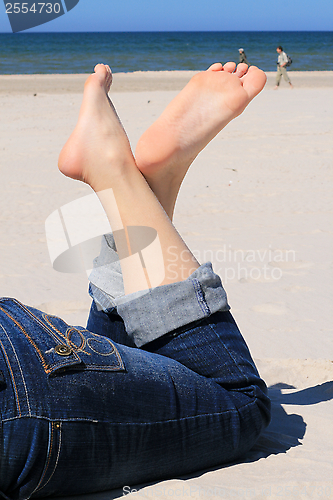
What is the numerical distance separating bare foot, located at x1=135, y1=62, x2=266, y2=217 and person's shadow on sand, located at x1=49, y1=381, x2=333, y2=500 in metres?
0.68

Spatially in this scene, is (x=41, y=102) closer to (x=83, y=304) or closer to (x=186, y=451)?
(x=83, y=304)

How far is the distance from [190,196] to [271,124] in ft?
9.79

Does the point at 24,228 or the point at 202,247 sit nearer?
the point at 202,247

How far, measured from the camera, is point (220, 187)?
427cm

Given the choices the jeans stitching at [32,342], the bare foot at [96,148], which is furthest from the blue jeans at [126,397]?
the bare foot at [96,148]

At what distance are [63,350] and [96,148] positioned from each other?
0.61m

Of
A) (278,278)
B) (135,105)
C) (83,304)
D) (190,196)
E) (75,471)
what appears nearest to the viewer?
(75,471)

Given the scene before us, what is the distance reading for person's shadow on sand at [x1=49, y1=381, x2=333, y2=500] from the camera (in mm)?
1103

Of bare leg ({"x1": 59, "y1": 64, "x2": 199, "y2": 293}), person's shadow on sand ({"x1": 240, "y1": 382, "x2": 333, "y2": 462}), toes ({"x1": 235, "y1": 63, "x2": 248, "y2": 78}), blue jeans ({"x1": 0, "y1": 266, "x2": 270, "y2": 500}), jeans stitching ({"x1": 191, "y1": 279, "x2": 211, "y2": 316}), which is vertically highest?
toes ({"x1": 235, "y1": 63, "x2": 248, "y2": 78})

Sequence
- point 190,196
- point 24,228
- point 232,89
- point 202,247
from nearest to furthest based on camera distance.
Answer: point 232,89, point 202,247, point 24,228, point 190,196

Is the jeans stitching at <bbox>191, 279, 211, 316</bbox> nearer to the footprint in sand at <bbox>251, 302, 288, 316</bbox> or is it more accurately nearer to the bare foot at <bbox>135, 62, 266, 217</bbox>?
the bare foot at <bbox>135, 62, 266, 217</bbox>

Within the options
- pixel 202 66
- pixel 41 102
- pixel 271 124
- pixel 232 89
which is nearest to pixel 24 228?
pixel 232 89

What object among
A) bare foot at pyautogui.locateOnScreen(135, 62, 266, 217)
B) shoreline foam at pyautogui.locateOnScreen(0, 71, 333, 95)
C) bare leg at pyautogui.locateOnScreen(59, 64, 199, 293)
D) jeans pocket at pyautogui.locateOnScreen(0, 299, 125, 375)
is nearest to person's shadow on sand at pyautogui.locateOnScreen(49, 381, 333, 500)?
jeans pocket at pyautogui.locateOnScreen(0, 299, 125, 375)

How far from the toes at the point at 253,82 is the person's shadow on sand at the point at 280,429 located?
1.04 meters
